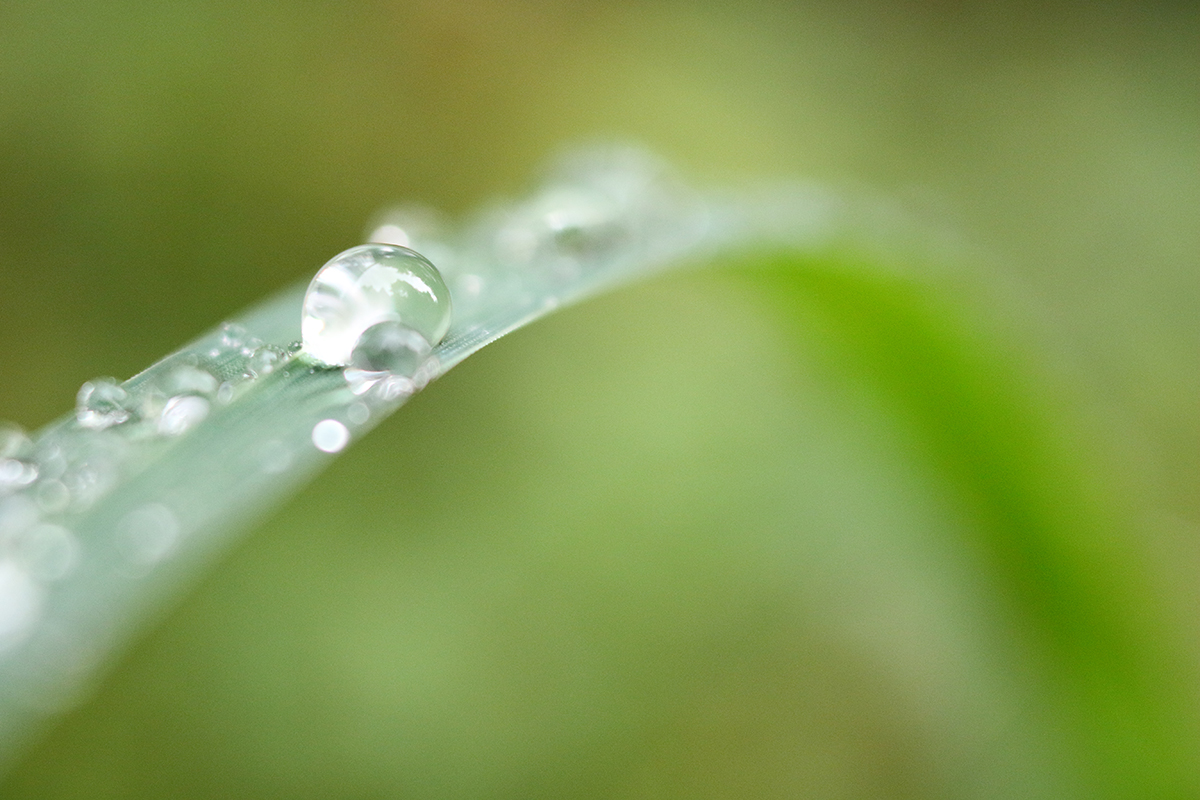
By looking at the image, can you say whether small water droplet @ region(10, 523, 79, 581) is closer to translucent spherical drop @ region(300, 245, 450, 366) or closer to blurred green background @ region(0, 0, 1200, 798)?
translucent spherical drop @ region(300, 245, 450, 366)

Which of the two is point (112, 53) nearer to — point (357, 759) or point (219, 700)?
point (219, 700)

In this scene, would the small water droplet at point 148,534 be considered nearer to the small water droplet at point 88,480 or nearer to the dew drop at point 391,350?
the small water droplet at point 88,480

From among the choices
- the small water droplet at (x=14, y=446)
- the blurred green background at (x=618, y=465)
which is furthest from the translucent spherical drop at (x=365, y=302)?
the blurred green background at (x=618, y=465)

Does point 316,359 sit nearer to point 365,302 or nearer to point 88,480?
point 365,302

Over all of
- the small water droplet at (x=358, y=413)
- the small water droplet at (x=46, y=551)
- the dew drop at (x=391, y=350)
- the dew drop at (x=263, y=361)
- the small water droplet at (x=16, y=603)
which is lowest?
the small water droplet at (x=16, y=603)

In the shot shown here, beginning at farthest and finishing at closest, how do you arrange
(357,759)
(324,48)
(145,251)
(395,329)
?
(324,48), (145,251), (357,759), (395,329)

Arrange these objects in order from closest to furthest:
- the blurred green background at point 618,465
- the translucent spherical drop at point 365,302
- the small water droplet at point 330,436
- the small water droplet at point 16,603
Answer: the small water droplet at point 16,603
the small water droplet at point 330,436
the translucent spherical drop at point 365,302
the blurred green background at point 618,465

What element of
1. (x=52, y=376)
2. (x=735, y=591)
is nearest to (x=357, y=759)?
(x=735, y=591)
